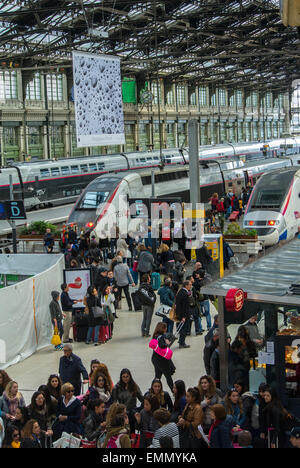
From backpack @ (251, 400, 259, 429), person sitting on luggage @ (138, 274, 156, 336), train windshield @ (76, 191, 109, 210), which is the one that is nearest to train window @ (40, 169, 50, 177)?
train windshield @ (76, 191, 109, 210)

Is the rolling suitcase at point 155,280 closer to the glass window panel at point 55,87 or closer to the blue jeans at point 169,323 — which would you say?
the blue jeans at point 169,323

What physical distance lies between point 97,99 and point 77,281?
9.44 metres

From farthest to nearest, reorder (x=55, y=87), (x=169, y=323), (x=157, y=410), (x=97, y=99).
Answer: (x=55, y=87)
(x=97, y=99)
(x=169, y=323)
(x=157, y=410)

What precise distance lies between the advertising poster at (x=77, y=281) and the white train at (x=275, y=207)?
9435 mm

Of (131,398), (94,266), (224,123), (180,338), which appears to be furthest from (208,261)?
(224,123)

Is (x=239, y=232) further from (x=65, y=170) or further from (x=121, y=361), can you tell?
(x=65, y=170)

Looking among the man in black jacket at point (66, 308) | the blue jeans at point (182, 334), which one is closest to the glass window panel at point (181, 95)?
the man in black jacket at point (66, 308)

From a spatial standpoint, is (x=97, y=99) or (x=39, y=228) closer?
(x=97, y=99)

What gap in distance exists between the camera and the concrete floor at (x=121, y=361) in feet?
38.4

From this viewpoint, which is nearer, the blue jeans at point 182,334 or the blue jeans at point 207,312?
the blue jeans at point 182,334

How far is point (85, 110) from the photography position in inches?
858

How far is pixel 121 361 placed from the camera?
12.7 metres

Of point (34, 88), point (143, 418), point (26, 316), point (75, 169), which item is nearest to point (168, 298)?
point (26, 316)

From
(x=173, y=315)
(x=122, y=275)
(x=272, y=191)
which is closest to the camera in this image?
(x=173, y=315)
